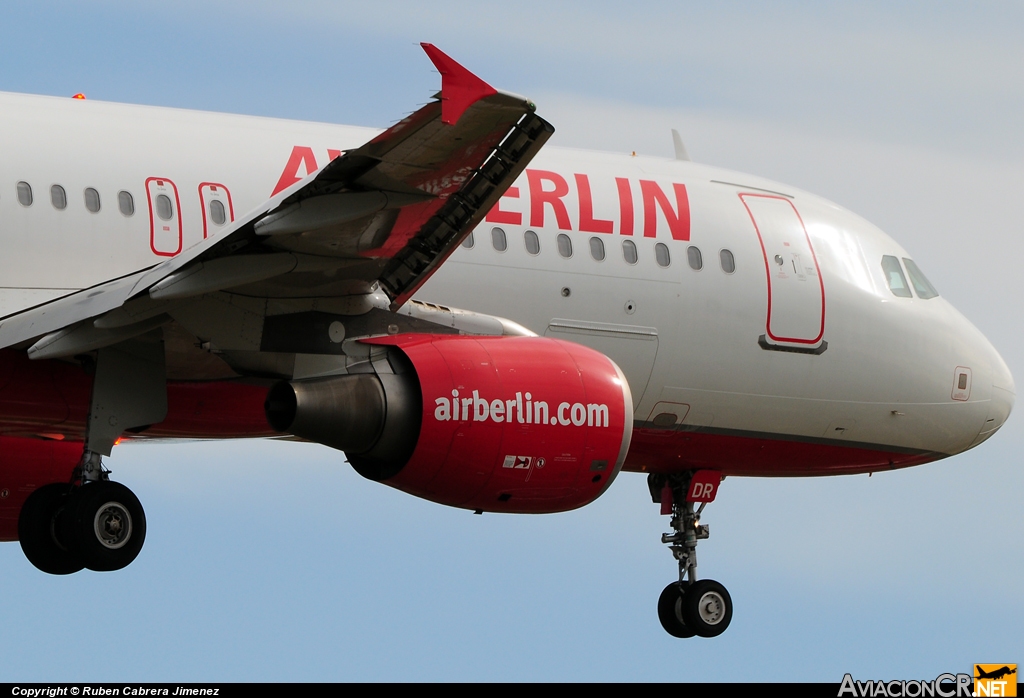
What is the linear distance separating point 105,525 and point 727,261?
6291 mm

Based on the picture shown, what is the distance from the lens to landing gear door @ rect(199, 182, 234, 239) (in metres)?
12.7

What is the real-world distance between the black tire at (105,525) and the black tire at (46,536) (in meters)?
0.65

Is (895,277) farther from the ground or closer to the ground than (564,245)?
farther from the ground

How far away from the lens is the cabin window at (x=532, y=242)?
14047 mm

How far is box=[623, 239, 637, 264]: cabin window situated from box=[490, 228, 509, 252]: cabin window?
124 centimetres

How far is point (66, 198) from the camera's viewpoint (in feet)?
40.4

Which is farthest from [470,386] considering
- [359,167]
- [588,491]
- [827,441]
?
[827,441]

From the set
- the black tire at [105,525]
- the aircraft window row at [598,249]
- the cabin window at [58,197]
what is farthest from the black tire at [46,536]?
the aircraft window row at [598,249]

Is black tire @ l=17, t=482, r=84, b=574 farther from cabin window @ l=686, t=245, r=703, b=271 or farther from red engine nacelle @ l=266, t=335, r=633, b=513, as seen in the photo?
cabin window @ l=686, t=245, r=703, b=271

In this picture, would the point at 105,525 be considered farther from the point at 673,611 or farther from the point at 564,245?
the point at 673,611

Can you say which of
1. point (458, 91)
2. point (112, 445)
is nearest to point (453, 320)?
point (112, 445)

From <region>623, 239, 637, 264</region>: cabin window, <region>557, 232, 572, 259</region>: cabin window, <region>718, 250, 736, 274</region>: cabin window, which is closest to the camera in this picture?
<region>557, 232, 572, 259</region>: cabin window

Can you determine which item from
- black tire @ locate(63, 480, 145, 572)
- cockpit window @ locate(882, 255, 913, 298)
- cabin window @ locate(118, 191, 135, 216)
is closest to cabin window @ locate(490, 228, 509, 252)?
cabin window @ locate(118, 191, 135, 216)

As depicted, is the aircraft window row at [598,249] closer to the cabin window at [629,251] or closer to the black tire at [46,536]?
the cabin window at [629,251]
